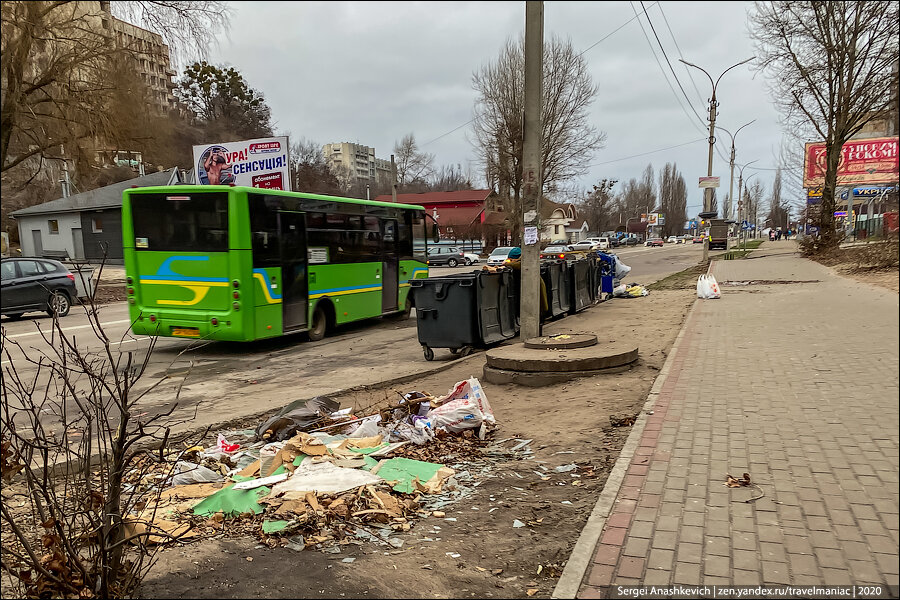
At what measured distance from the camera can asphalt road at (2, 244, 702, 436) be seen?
23.2 ft

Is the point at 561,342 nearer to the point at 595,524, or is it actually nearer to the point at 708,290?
the point at 595,524

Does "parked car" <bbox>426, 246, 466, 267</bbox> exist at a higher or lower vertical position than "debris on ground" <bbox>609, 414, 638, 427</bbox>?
higher

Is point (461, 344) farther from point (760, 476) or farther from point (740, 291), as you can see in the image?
point (740, 291)

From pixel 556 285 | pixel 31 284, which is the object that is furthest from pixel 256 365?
pixel 31 284

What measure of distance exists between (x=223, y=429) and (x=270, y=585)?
322 cm

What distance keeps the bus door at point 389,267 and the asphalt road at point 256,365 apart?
28.3 inches

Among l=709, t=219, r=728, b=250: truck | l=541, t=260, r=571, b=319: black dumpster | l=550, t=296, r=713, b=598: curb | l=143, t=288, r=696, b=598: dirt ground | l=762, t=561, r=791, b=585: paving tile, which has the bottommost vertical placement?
l=143, t=288, r=696, b=598: dirt ground

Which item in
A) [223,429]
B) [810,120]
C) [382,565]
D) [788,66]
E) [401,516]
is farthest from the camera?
[810,120]

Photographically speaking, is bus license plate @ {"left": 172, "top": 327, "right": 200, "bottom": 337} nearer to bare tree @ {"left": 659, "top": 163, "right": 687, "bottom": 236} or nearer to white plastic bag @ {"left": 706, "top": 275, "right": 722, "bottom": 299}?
white plastic bag @ {"left": 706, "top": 275, "right": 722, "bottom": 299}

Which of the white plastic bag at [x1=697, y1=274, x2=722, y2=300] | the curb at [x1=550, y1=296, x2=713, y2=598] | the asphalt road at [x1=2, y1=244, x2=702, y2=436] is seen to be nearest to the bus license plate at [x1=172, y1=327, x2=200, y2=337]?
the asphalt road at [x1=2, y1=244, x2=702, y2=436]

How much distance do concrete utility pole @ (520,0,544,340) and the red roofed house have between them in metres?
47.3

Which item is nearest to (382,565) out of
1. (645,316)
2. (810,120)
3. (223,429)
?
(223,429)

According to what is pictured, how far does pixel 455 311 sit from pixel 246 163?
18.3 m

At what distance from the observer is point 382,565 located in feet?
10.4
